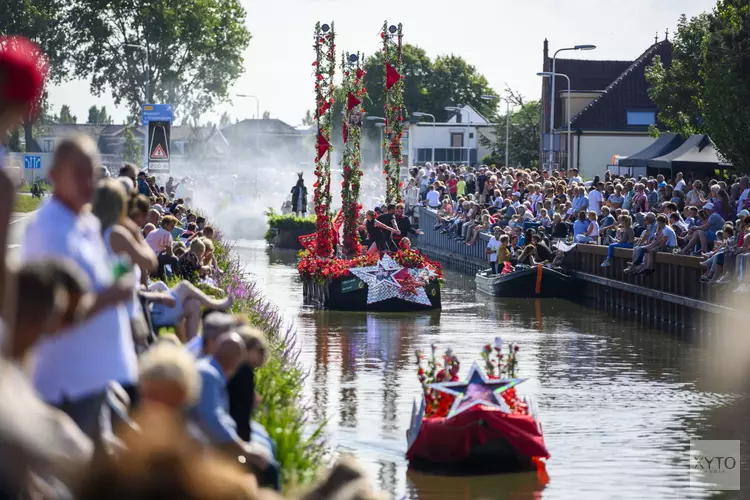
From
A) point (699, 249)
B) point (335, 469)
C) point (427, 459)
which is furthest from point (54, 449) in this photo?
point (699, 249)

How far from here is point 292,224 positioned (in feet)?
198

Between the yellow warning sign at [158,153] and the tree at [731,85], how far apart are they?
1491 cm

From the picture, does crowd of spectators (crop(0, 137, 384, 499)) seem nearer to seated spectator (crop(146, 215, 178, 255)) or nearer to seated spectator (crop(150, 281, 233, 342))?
seated spectator (crop(150, 281, 233, 342))

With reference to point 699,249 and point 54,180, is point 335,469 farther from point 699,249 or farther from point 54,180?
point 699,249

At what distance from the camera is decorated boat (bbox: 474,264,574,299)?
39.8 metres

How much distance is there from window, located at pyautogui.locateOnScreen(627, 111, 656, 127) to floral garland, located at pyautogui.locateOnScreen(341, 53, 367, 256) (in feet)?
163

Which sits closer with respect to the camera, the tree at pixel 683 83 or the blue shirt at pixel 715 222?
the blue shirt at pixel 715 222

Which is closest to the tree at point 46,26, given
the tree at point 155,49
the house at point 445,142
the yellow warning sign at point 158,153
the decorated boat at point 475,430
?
the tree at point 155,49

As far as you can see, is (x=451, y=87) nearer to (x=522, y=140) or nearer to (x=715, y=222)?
(x=522, y=140)

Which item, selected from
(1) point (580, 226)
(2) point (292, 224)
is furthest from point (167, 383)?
(2) point (292, 224)

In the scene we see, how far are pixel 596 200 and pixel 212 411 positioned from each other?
31.3 m

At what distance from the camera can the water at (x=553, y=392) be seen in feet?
53.6

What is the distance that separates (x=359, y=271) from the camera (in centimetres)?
3406

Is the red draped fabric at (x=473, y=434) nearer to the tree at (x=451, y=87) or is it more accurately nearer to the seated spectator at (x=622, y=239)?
the seated spectator at (x=622, y=239)
